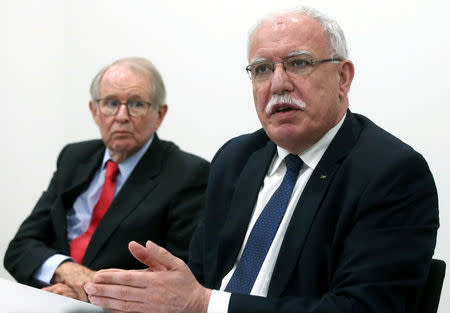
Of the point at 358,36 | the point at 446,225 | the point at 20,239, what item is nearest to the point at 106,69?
the point at 20,239

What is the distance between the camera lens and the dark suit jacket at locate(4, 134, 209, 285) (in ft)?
8.20

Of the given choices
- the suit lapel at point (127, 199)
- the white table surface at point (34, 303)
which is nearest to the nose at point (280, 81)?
the white table surface at point (34, 303)

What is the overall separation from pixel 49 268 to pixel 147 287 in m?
1.19

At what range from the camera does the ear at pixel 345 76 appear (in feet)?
6.06

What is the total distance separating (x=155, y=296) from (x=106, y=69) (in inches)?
63.8

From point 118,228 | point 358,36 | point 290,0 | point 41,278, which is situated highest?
point 290,0

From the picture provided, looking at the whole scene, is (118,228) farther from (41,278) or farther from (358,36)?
(358,36)

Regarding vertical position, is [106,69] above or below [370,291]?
above

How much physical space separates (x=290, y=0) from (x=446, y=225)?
141cm

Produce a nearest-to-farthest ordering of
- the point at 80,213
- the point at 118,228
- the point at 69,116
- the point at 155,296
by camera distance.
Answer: the point at 155,296, the point at 118,228, the point at 80,213, the point at 69,116

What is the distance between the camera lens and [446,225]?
2555 mm

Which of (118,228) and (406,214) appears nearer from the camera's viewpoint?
(406,214)

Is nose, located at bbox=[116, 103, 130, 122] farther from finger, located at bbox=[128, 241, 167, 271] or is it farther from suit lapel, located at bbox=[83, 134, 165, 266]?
finger, located at bbox=[128, 241, 167, 271]

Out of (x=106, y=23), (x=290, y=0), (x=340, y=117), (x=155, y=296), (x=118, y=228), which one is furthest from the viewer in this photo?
(x=106, y=23)
